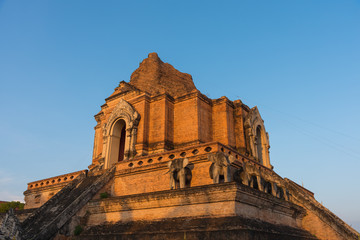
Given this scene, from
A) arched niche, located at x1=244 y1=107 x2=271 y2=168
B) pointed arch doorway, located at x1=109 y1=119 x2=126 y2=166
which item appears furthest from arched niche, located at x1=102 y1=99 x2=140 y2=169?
arched niche, located at x1=244 y1=107 x2=271 y2=168

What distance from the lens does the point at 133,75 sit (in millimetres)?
25625

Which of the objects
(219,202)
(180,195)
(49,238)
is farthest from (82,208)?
(219,202)

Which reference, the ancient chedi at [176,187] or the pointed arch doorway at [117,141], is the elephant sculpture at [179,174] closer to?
the ancient chedi at [176,187]

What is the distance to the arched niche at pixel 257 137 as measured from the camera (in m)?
21.0

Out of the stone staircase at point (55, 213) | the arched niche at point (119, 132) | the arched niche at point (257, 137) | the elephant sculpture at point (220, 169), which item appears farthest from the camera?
the arched niche at point (257, 137)

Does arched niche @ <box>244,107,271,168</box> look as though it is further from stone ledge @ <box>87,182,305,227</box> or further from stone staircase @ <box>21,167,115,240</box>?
stone staircase @ <box>21,167,115,240</box>

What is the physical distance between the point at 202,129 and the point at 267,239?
10.5 m

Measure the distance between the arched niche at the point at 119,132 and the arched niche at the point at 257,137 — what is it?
750 cm

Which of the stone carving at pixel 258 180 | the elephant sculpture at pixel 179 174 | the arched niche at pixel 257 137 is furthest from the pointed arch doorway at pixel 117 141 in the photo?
the stone carving at pixel 258 180

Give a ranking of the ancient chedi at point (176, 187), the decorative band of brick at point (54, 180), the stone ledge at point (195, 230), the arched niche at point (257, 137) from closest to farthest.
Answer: the stone ledge at point (195, 230) → the ancient chedi at point (176, 187) → the decorative band of brick at point (54, 180) → the arched niche at point (257, 137)

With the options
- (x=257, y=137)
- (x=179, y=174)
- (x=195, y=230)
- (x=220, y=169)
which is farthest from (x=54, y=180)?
(x=195, y=230)

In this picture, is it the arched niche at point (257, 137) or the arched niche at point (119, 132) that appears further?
the arched niche at point (257, 137)

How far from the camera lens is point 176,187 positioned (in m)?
12.6

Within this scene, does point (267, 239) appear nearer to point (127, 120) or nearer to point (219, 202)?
point (219, 202)
